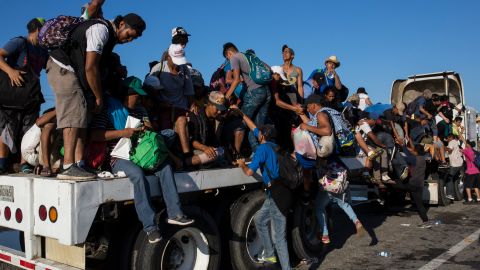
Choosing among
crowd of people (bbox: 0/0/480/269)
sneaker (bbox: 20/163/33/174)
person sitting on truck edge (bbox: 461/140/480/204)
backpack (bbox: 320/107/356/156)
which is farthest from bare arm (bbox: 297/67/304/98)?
person sitting on truck edge (bbox: 461/140/480/204)

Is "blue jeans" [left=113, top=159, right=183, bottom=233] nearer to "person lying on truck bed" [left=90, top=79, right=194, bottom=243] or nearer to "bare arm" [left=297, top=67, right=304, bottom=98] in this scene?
"person lying on truck bed" [left=90, top=79, right=194, bottom=243]

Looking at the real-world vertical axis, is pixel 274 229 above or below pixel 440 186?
above

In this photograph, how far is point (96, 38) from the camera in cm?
378

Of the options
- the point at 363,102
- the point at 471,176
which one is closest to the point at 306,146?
the point at 363,102

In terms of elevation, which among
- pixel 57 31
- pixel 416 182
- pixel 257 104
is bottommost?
pixel 416 182

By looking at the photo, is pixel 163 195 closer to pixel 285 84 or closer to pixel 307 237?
pixel 307 237

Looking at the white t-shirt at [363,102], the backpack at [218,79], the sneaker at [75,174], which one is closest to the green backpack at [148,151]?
the sneaker at [75,174]

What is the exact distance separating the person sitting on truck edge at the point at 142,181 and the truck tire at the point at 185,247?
0.18 meters

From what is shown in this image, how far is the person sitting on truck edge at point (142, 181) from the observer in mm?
3662

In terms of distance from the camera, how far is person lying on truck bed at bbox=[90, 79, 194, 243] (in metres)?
3.66

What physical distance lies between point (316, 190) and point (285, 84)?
2123 mm

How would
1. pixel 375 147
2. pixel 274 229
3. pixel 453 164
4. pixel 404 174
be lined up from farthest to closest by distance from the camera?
pixel 453 164, pixel 404 174, pixel 375 147, pixel 274 229

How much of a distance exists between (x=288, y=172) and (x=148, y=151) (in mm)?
1580

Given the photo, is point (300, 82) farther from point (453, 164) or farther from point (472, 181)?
point (472, 181)
